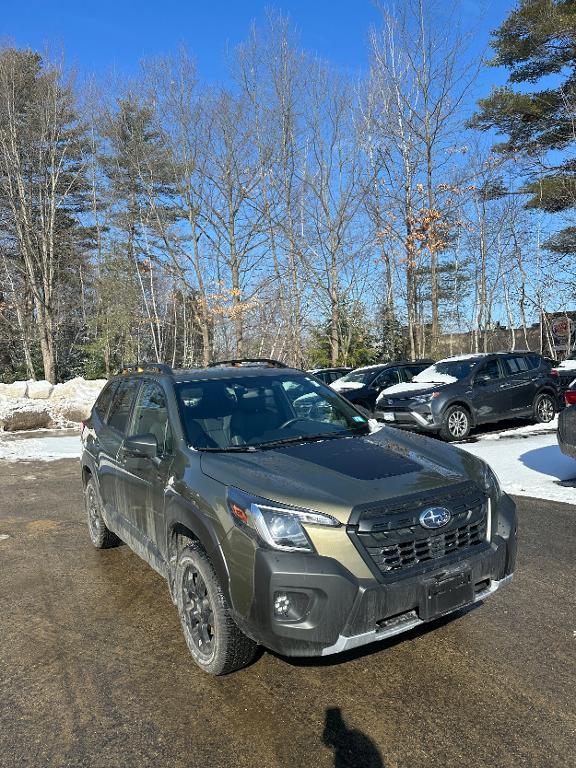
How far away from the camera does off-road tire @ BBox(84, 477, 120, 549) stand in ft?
17.1

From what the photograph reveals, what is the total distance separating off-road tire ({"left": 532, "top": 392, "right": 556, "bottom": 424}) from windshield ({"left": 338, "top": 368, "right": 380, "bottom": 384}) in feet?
13.2

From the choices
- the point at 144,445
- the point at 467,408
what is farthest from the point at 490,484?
the point at 467,408

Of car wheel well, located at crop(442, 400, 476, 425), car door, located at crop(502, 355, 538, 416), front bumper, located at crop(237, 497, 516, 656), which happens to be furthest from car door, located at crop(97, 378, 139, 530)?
car door, located at crop(502, 355, 538, 416)

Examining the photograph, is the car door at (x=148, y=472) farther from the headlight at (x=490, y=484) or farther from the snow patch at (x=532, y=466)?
the snow patch at (x=532, y=466)

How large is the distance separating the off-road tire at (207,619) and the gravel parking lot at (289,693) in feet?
0.41

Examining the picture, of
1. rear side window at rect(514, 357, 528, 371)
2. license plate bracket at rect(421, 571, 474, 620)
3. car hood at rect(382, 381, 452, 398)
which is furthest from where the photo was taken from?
rear side window at rect(514, 357, 528, 371)

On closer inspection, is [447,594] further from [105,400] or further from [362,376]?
[362,376]

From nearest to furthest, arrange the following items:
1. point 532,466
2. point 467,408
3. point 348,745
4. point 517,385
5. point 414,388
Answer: point 348,745, point 532,466, point 467,408, point 414,388, point 517,385

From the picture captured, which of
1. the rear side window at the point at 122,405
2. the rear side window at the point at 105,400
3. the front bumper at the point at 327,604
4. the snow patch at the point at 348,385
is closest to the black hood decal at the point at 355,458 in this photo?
the front bumper at the point at 327,604

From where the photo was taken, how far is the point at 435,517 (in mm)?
2773

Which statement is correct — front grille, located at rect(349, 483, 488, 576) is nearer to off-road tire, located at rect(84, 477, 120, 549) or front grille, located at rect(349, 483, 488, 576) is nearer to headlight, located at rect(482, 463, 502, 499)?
headlight, located at rect(482, 463, 502, 499)

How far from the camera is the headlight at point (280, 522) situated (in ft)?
8.58

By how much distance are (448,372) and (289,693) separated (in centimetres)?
960

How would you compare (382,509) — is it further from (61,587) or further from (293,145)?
(293,145)
